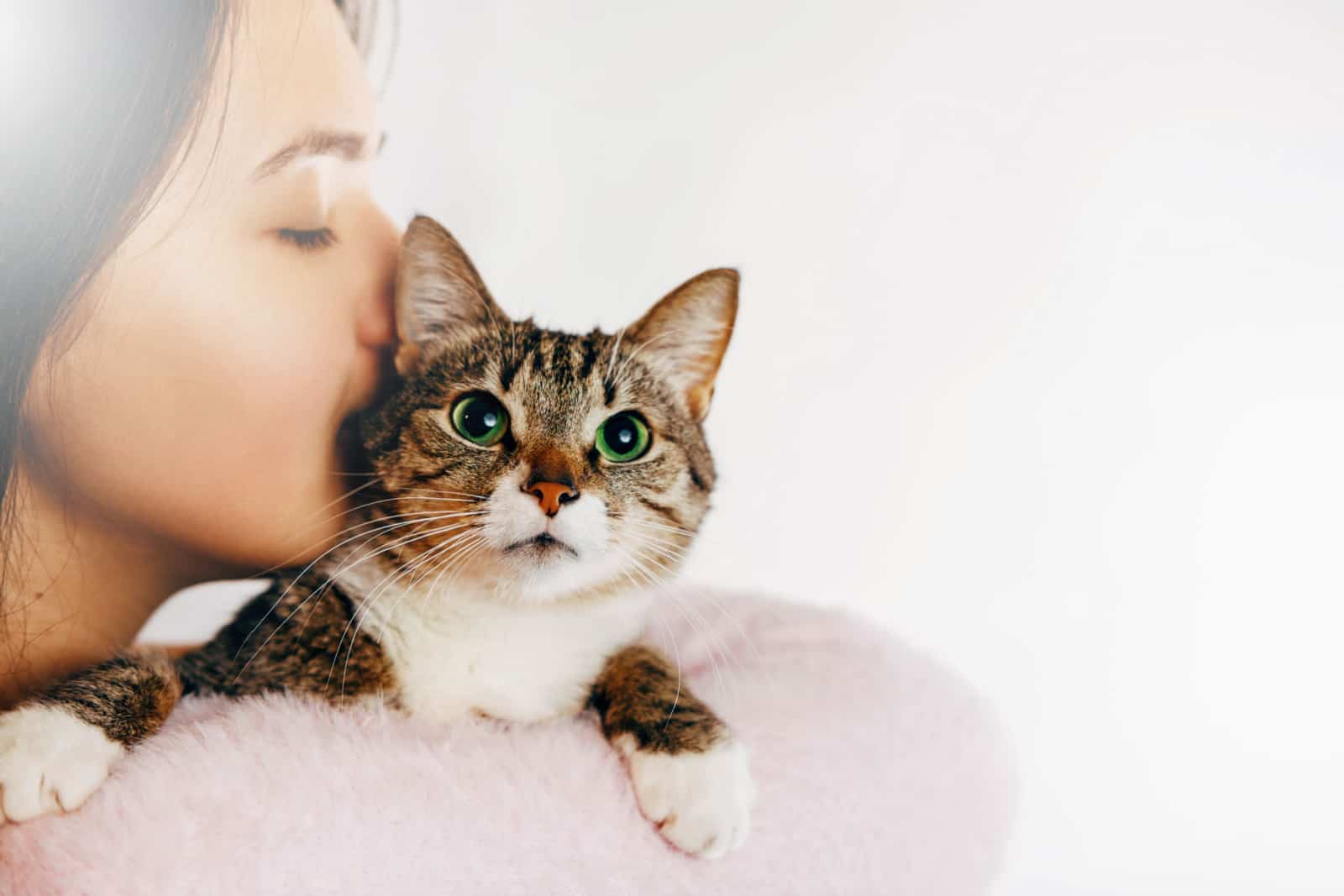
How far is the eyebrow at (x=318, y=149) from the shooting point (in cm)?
89

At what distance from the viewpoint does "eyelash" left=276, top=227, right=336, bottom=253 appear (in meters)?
0.91

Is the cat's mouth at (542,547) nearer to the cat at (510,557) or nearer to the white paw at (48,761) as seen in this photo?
the cat at (510,557)

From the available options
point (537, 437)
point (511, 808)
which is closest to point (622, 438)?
point (537, 437)

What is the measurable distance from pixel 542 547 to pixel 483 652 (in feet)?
0.57

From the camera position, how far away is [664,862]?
0.75 meters

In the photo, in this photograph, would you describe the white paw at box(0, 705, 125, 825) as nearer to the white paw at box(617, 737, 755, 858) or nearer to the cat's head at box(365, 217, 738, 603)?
the cat's head at box(365, 217, 738, 603)

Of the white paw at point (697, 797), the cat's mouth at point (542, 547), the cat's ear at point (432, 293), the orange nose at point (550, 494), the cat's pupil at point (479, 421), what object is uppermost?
the cat's ear at point (432, 293)

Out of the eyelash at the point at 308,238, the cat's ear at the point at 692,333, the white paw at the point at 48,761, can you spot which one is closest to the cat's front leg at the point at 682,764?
the cat's ear at the point at 692,333

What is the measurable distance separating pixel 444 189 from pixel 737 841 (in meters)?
0.81

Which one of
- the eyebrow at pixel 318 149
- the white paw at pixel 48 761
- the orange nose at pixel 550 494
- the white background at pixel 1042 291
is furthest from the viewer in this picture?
the white background at pixel 1042 291

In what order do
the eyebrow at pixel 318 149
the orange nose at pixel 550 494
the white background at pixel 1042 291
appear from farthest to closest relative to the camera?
the white background at pixel 1042 291 → the eyebrow at pixel 318 149 → the orange nose at pixel 550 494

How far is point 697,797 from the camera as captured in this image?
752 millimetres

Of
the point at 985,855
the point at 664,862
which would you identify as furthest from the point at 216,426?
the point at 985,855

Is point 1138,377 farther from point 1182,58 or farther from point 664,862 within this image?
point 664,862
